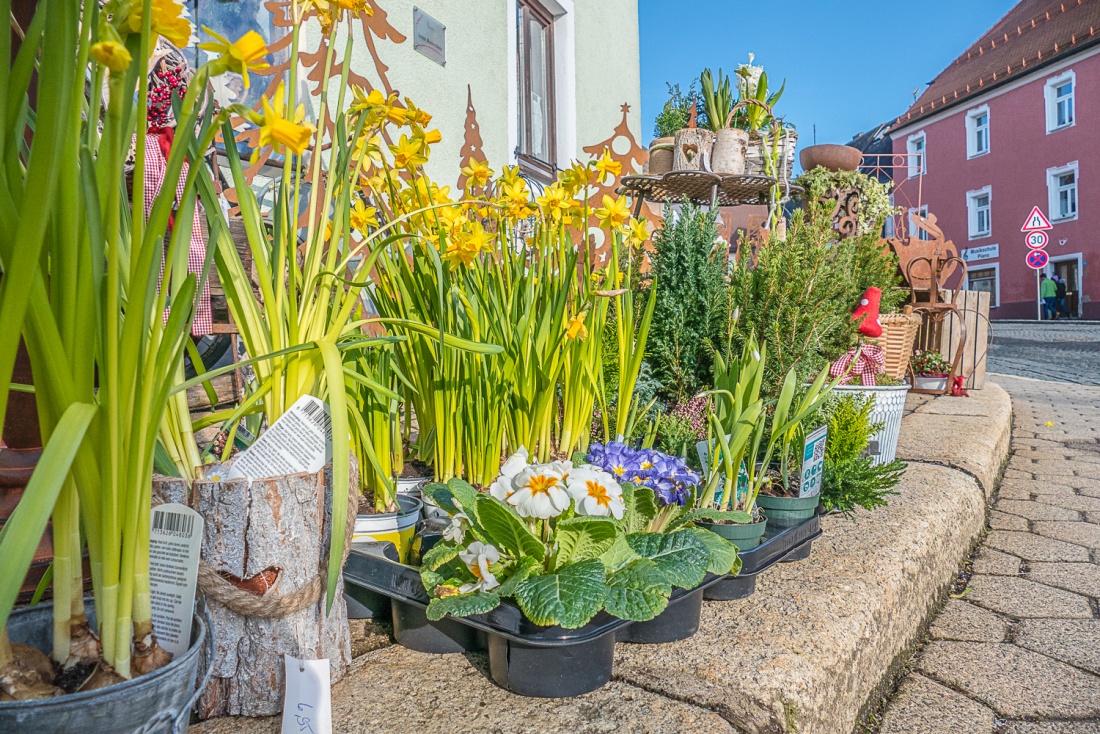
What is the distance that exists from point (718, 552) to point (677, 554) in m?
0.09

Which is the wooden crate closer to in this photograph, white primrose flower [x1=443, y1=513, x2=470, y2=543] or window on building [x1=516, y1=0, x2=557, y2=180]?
window on building [x1=516, y1=0, x2=557, y2=180]

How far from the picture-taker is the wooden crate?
480cm

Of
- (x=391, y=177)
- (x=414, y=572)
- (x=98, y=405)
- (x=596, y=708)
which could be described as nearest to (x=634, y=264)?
(x=391, y=177)

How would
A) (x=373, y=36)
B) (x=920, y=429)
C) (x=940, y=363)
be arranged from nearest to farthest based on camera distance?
(x=920, y=429) < (x=373, y=36) < (x=940, y=363)

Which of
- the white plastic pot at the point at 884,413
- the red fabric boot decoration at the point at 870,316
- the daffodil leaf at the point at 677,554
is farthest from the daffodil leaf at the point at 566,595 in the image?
the red fabric boot decoration at the point at 870,316

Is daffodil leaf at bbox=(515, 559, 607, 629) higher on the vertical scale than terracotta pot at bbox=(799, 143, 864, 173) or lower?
lower

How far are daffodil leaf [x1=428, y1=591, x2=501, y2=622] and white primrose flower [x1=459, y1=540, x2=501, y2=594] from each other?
0.11 ft

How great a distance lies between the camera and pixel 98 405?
663 mm

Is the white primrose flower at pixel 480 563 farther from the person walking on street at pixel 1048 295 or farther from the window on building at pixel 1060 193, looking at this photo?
the window on building at pixel 1060 193

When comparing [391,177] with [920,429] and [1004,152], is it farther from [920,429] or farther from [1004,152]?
[1004,152]

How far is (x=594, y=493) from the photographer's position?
111 centimetres

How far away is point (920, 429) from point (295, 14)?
3.01 meters

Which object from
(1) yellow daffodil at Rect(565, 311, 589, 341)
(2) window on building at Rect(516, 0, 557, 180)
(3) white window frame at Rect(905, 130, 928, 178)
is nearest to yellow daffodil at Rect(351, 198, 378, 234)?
(1) yellow daffodil at Rect(565, 311, 589, 341)

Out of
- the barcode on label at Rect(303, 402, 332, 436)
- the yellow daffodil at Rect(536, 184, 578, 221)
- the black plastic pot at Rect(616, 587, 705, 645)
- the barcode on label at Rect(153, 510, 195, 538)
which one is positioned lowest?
the black plastic pot at Rect(616, 587, 705, 645)
